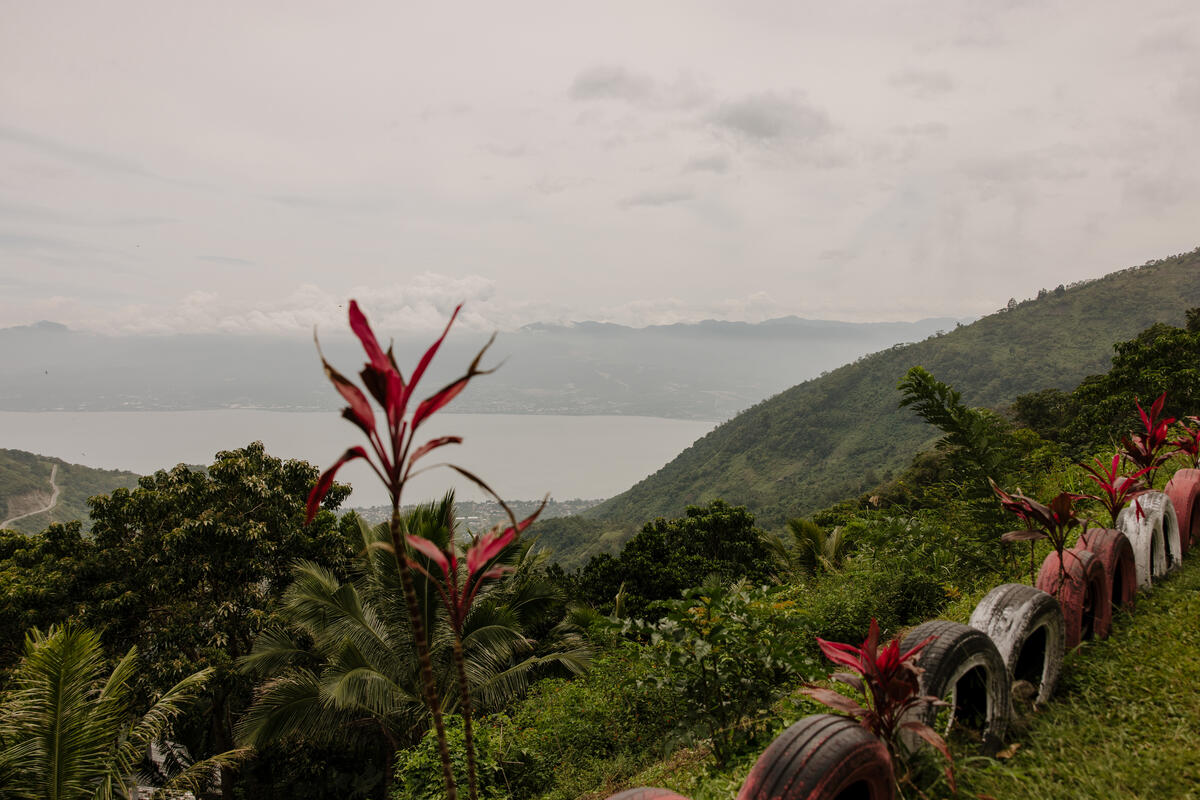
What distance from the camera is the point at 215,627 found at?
8.39 m

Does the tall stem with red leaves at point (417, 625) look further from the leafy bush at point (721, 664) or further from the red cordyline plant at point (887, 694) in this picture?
the leafy bush at point (721, 664)

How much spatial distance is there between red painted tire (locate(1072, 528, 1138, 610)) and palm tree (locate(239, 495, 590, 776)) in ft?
16.8

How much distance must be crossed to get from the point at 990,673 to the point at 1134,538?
2.38 metres

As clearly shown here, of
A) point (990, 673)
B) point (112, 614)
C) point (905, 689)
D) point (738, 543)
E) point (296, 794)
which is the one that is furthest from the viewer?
point (738, 543)

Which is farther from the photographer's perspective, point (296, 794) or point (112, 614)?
point (296, 794)

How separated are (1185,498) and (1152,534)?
1.11 metres

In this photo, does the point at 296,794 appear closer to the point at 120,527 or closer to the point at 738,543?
the point at 120,527

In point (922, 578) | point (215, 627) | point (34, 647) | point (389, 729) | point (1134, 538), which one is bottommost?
point (389, 729)

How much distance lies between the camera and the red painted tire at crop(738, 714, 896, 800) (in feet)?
5.81

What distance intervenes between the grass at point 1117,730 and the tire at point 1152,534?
487 mm

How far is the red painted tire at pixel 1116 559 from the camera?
138 inches

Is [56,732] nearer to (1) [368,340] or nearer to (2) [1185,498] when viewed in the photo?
(1) [368,340]

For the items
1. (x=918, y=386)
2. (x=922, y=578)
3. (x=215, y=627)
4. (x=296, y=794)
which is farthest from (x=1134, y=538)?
(x=296, y=794)

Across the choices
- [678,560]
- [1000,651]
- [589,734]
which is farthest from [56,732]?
[678,560]
